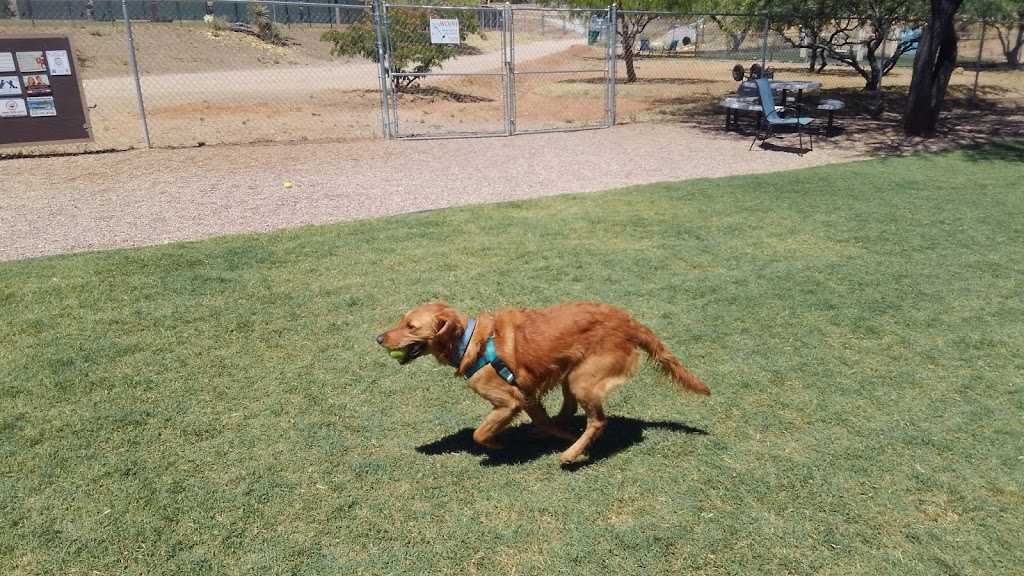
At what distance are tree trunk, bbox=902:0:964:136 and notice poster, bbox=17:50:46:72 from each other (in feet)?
52.1

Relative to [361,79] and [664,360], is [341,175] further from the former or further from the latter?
[361,79]

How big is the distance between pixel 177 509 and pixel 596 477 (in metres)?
2.00

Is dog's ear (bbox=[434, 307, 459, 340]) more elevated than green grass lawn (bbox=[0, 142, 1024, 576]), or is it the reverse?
dog's ear (bbox=[434, 307, 459, 340])

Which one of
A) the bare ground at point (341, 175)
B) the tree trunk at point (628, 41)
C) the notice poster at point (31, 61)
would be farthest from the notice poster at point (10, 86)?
the tree trunk at point (628, 41)

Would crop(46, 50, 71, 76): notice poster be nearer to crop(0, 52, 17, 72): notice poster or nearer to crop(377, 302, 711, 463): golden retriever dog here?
crop(0, 52, 17, 72): notice poster

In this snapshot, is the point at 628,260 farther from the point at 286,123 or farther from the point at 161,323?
the point at 286,123

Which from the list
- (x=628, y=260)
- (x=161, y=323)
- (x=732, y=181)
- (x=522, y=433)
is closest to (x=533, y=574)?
(x=522, y=433)

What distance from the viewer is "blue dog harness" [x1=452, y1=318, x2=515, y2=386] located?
335cm

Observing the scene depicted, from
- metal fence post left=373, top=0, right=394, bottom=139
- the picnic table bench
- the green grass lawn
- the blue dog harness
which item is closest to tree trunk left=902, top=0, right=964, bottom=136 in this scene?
the picnic table bench

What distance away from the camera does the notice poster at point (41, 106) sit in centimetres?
1134

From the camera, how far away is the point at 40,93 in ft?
37.3

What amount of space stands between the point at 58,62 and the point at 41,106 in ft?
2.54

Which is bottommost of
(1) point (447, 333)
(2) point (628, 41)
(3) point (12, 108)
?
(1) point (447, 333)

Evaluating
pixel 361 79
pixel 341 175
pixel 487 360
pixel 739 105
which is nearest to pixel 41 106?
pixel 341 175
